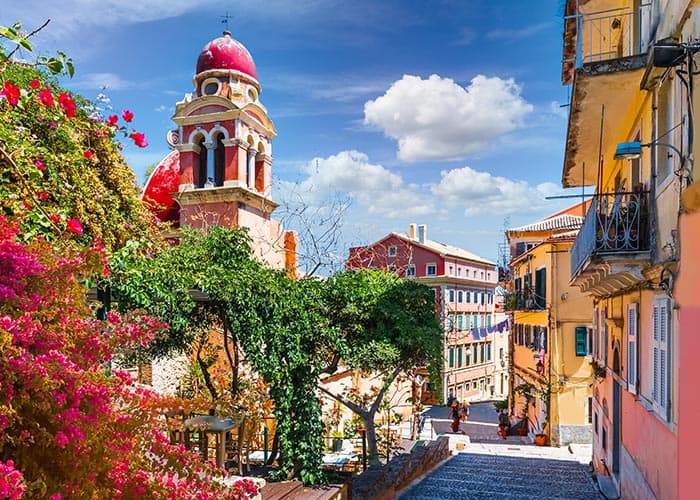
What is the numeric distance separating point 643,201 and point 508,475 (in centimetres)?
766

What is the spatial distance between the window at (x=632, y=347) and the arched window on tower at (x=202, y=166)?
1612cm

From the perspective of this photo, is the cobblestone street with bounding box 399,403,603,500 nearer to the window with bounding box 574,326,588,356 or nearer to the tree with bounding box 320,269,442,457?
the tree with bounding box 320,269,442,457

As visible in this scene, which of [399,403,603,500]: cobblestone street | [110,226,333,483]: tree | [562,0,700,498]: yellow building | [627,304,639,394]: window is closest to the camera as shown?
[562,0,700,498]: yellow building

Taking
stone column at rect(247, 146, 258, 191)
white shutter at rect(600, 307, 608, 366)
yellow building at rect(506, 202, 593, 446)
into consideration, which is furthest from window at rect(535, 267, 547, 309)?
stone column at rect(247, 146, 258, 191)

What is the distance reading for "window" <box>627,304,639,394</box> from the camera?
335 inches

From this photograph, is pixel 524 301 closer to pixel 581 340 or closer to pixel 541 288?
pixel 541 288

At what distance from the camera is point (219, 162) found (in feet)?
67.2

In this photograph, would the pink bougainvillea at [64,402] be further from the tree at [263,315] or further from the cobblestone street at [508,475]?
the cobblestone street at [508,475]

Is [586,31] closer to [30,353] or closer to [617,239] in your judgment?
[617,239]

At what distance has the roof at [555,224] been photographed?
1074 inches

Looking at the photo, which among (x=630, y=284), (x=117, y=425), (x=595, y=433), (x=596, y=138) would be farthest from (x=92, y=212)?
(x=595, y=433)

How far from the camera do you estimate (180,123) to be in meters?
20.6

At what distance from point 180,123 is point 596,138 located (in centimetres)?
1590

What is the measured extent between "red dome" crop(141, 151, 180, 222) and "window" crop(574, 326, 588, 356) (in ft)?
53.5
